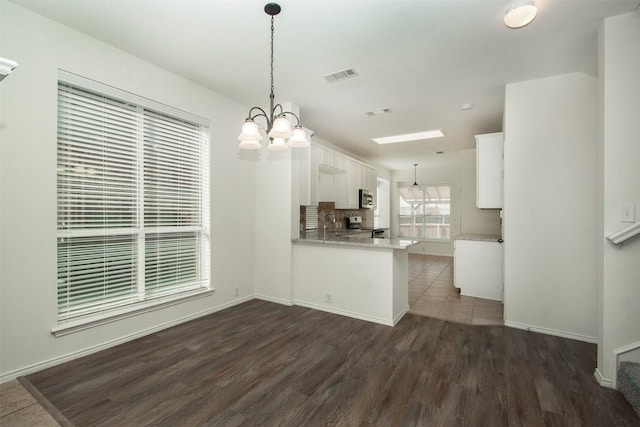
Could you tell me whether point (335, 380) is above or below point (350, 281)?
below

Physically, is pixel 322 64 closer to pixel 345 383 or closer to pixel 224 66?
pixel 224 66

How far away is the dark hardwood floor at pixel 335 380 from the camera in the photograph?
73.3 inches

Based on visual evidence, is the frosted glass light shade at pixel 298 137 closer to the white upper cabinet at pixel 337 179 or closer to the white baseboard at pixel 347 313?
the white upper cabinet at pixel 337 179

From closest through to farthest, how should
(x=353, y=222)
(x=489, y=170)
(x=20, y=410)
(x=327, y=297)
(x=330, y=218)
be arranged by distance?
(x=20, y=410) < (x=327, y=297) < (x=489, y=170) < (x=330, y=218) < (x=353, y=222)

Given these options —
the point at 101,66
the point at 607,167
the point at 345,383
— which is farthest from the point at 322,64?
the point at 345,383

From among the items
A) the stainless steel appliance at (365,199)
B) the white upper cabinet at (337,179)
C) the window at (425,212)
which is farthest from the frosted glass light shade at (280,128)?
the window at (425,212)

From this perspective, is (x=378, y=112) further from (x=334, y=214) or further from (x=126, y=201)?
(x=126, y=201)

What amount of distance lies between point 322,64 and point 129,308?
3189mm

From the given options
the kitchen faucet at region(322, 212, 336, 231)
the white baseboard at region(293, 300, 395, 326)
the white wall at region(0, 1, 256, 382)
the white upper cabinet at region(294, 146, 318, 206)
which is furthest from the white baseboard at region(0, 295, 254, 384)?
the kitchen faucet at region(322, 212, 336, 231)

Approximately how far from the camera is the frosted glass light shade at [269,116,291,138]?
223 centimetres

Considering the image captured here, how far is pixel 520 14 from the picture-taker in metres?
2.08

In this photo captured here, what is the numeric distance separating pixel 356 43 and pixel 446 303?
3.63 m

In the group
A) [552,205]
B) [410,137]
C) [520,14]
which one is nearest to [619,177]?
[552,205]

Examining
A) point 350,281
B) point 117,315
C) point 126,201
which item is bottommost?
point 117,315
